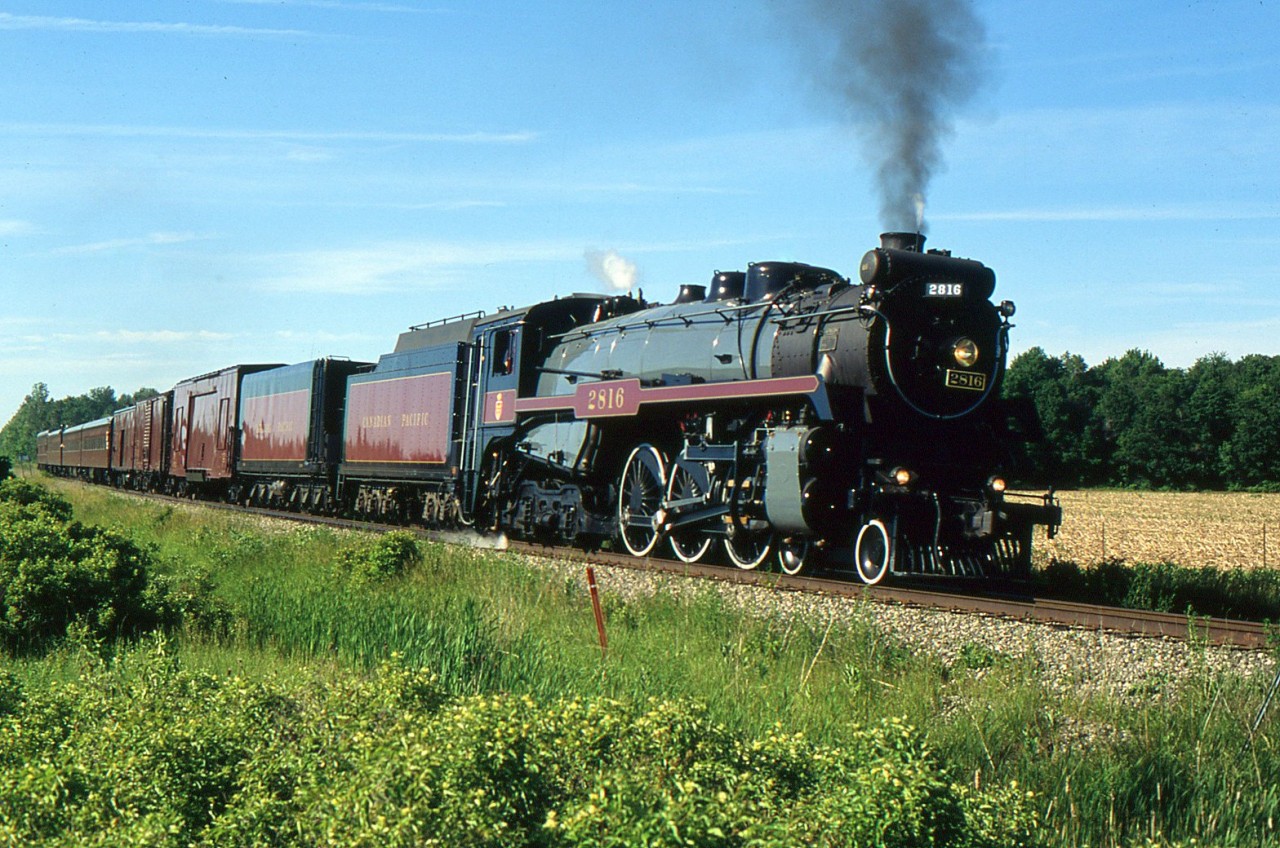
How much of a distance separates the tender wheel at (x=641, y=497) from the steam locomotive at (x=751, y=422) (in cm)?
3

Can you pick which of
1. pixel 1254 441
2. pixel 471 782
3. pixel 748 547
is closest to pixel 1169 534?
pixel 748 547

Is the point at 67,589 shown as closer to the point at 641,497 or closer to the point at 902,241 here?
the point at 641,497

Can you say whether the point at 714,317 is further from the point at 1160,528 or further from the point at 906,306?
the point at 1160,528

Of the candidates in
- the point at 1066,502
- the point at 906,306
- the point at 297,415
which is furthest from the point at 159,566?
the point at 1066,502

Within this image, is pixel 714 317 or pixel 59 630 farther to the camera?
pixel 714 317

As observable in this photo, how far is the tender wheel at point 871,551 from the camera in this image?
39.1 feet

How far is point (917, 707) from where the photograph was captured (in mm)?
6973

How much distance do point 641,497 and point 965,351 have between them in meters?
4.75

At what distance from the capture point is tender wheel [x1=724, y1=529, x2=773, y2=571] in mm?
13258

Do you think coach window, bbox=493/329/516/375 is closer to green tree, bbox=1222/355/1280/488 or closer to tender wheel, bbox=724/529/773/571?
tender wheel, bbox=724/529/773/571

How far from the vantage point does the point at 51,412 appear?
18388 cm

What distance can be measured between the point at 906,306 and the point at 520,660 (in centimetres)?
659

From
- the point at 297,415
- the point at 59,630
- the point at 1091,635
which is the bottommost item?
the point at 59,630

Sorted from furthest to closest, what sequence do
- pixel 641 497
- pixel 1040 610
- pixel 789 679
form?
pixel 641 497
pixel 1040 610
pixel 789 679
